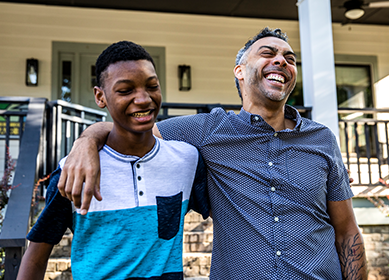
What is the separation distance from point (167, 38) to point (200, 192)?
5.07 meters

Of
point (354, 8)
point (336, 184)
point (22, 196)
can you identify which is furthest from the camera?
point (354, 8)

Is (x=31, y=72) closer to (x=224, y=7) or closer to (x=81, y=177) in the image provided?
(x=224, y=7)

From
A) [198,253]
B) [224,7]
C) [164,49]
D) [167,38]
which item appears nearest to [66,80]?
[164,49]

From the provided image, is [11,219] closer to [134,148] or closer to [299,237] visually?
[134,148]

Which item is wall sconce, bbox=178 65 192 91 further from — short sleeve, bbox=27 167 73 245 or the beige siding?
short sleeve, bbox=27 167 73 245

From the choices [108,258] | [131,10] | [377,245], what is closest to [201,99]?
[131,10]

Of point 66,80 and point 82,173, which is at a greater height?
point 66,80

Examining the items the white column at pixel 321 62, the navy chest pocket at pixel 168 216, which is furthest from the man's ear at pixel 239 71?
the white column at pixel 321 62

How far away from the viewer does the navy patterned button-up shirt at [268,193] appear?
1.60 m

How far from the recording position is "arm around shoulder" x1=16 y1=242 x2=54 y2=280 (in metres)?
1.27

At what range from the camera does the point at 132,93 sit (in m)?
1.30

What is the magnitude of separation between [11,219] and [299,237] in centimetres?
196

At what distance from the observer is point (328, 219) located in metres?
1.76

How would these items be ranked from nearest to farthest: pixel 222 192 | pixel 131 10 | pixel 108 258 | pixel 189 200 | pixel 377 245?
pixel 108 258, pixel 189 200, pixel 222 192, pixel 377 245, pixel 131 10
